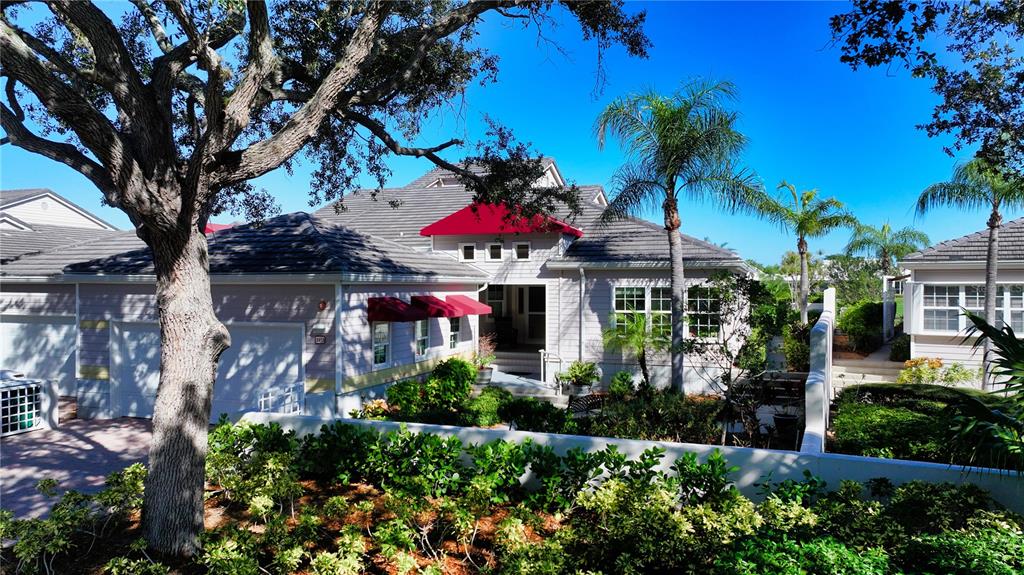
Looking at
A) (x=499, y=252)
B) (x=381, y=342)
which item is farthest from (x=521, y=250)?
(x=381, y=342)

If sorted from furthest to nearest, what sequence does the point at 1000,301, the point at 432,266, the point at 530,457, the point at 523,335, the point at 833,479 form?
the point at 523,335 < the point at 1000,301 < the point at 432,266 < the point at 530,457 < the point at 833,479

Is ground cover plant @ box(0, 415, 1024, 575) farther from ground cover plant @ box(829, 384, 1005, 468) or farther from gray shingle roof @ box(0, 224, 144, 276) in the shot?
gray shingle roof @ box(0, 224, 144, 276)

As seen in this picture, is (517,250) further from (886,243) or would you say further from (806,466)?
(886,243)

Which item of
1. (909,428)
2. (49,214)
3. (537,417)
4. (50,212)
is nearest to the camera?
(909,428)

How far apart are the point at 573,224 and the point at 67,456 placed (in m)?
14.2

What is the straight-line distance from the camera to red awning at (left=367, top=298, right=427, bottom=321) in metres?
12.5

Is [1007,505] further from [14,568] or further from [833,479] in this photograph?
[14,568]

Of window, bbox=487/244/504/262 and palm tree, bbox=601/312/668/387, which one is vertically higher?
window, bbox=487/244/504/262

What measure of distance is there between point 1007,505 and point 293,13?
11392 mm

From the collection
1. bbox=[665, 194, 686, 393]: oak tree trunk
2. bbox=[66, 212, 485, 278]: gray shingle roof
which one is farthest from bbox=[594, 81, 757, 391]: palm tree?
bbox=[66, 212, 485, 278]: gray shingle roof

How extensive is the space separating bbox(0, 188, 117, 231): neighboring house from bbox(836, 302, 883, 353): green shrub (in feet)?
116

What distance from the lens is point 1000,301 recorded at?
17453 millimetres

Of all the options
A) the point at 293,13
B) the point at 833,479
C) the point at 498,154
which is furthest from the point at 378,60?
the point at 833,479

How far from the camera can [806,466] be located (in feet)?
20.5
